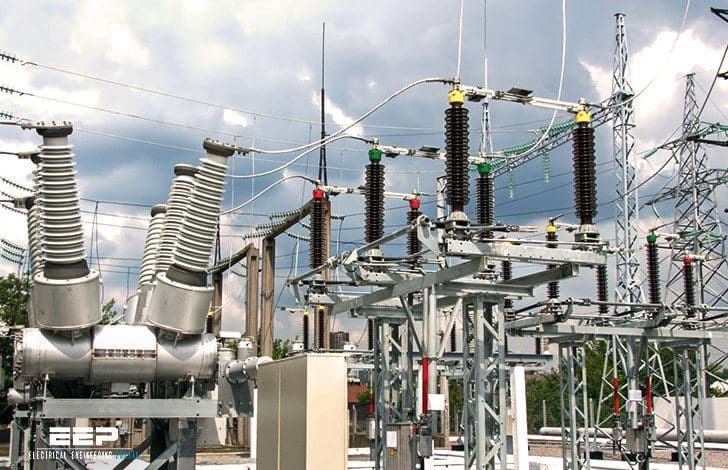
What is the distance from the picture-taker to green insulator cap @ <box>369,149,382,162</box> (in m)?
16.3

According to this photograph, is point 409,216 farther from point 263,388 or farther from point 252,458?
point 252,458

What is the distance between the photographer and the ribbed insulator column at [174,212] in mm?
12148

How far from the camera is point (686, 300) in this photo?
20.5 meters

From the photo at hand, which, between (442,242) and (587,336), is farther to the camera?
(587,336)

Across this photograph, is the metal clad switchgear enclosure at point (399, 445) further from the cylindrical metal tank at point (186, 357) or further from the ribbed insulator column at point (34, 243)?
the ribbed insulator column at point (34, 243)

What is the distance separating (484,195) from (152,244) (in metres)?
6.01

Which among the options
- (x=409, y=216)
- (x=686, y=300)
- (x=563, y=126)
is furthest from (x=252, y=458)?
(x=563, y=126)

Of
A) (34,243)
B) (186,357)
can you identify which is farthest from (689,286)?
(34,243)

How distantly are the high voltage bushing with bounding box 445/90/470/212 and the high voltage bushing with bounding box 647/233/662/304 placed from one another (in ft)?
30.4

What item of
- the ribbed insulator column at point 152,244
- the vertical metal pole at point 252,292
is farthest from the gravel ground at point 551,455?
the ribbed insulator column at point 152,244

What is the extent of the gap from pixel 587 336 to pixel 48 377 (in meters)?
12.0

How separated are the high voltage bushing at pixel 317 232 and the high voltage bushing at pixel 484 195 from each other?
3.48 m

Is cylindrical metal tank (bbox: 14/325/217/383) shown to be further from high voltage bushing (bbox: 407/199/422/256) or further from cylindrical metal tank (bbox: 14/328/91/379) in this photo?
high voltage bushing (bbox: 407/199/422/256)

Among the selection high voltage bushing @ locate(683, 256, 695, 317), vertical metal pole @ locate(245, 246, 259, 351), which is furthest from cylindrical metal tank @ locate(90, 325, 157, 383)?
vertical metal pole @ locate(245, 246, 259, 351)
